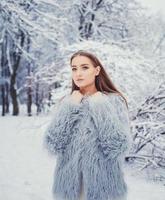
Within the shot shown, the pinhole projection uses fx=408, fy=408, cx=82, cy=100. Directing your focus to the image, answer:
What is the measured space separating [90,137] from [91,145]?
2.0 inches

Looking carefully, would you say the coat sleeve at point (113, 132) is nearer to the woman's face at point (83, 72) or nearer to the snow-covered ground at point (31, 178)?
the woman's face at point (83, 72)

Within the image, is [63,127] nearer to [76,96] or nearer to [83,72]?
[76,96]

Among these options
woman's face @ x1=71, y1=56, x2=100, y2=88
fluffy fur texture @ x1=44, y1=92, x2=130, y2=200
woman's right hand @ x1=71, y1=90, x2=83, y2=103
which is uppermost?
woman's face @ x1=71, y1=56, x2=100, y2=88

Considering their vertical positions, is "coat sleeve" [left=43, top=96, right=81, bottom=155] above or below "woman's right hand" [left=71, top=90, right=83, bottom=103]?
below

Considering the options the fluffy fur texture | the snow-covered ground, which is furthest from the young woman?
the snow-covered ground

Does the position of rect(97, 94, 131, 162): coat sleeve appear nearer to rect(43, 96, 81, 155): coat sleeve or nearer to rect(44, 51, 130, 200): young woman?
rect(44, 51, 130, 200): young woman

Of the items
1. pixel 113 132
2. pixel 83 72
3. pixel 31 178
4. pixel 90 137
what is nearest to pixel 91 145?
pixel 90 137

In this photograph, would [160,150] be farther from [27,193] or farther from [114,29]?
[114,29]

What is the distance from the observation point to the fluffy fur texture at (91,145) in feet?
8.50

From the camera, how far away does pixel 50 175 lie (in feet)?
23.4

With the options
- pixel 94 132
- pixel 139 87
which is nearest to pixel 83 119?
pixel 94 132

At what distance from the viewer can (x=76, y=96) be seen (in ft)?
8.98

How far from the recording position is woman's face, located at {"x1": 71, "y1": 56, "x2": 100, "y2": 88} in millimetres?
2693

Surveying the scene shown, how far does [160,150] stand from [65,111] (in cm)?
573
